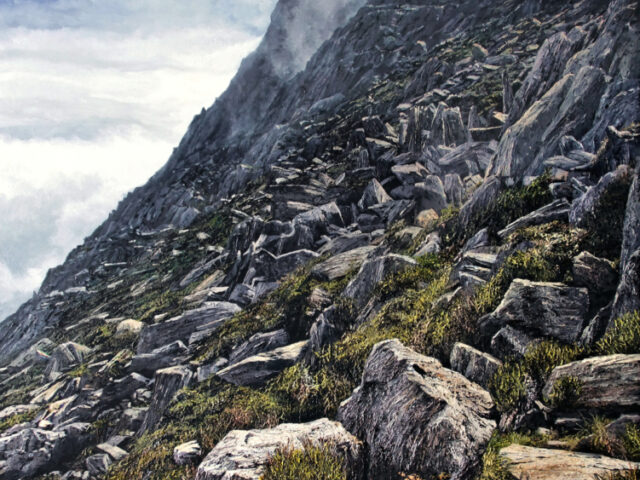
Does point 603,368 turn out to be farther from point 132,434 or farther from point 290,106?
point 290,106

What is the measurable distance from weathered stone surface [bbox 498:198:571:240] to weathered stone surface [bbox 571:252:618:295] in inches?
128

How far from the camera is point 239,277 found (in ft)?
80.8

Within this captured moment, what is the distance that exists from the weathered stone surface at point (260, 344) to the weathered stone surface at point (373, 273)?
9.97ft

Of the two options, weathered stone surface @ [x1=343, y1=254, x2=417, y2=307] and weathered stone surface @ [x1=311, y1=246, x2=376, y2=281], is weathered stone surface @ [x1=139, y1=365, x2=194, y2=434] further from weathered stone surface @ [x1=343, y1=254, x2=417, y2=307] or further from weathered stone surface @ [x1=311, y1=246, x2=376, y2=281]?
weathered stone surface @ [x1=343, y1=254, x2=417, y2=307]

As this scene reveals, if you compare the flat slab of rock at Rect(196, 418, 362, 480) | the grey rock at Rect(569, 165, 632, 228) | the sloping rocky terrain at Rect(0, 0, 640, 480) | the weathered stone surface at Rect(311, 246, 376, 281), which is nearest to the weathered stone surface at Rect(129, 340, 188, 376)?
the sloping rocky terrain at Rect(0, 0, 640, 480)

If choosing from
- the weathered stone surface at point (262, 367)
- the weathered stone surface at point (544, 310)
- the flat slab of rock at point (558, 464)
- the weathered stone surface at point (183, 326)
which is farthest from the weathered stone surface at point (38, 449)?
the flat slab of rock at point (558, 464)

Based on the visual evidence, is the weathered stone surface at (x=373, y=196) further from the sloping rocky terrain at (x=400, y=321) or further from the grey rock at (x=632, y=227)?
the grey rock at (x=632, y=227)

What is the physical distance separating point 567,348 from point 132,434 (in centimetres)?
1601

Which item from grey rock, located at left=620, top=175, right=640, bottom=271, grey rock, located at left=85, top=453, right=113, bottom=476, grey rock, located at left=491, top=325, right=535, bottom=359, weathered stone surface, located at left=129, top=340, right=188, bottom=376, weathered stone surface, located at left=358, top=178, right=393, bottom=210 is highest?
weathered stone surface, located at left=358, top=178, right=393, bottom=210

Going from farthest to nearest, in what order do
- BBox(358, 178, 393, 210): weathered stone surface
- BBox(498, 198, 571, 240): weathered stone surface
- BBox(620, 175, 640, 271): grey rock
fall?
BBox(358, 178, 393, 210): weathered stone surface → BBox(498, 198, 571, 240): weathered stone surface → BBox(620, 175, 640, 271): grey rock

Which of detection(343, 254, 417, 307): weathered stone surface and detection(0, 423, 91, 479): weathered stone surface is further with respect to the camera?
detection(0, 423, 91, 479): weathered stone surface

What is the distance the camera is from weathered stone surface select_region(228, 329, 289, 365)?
14906 mm

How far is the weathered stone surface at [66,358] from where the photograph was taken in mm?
25250

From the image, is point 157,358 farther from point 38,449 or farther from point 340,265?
point 340,265
